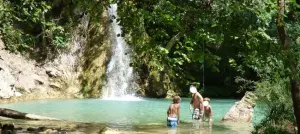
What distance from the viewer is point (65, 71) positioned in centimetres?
2666

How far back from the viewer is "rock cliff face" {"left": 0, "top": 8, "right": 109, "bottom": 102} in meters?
23.7

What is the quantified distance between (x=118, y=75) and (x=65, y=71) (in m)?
3.34

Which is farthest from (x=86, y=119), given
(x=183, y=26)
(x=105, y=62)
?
(x=105, y=62)

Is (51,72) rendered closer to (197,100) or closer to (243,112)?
(197,100)

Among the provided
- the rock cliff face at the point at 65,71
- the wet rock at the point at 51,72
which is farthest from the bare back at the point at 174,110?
the wet rock at the point at 51,72

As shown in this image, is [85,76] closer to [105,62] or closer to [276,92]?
[105,62]

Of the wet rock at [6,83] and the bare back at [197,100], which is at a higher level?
the wet rock at [6,83]

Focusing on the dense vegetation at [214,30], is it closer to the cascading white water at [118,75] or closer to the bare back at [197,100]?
the bare back at [197,100]

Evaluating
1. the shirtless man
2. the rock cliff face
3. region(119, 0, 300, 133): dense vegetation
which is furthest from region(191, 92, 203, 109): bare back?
the rock cliff face

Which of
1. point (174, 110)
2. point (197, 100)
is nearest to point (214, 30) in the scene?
point (174, 110)

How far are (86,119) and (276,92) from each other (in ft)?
22.6

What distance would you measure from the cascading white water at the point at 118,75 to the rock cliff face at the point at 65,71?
21.3 inches

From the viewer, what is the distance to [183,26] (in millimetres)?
5320

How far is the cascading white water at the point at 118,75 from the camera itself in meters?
26.9
